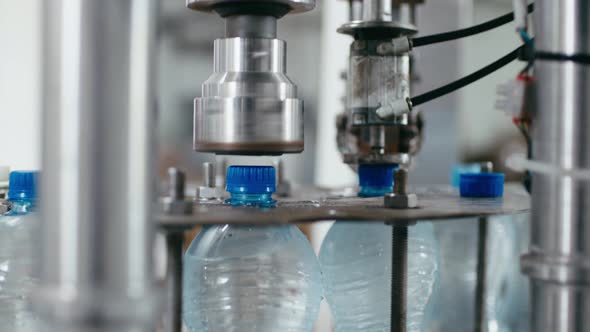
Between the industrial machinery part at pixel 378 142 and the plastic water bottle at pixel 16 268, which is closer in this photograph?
the plastic water bottle at pixel 16 268

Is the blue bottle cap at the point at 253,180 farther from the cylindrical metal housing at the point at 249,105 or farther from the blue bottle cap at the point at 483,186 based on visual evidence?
the blue bottle cap at the point at 483,186

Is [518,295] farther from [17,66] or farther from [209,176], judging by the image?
[17,66]

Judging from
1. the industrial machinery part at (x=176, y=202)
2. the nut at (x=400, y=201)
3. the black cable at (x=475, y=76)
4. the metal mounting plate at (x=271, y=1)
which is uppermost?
the metal mounting plate at (x=271, y=1)

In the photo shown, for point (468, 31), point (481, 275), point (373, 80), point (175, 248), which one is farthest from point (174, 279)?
point (481, 275)

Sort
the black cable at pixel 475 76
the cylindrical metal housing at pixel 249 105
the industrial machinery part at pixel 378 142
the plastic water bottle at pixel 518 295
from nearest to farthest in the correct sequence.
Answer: the cylindrical metal housing at pixel 249 105 → the black cable at pixel 475 76 → the industrial machinery part at pixel 378 142 → the plastic water bottle at pixel 518 295

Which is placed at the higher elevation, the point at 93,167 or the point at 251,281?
the point at 93,167

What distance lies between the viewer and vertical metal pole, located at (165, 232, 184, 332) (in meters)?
0.76

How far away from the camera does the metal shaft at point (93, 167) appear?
1.87 ft

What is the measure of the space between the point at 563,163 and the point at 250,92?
338 mm

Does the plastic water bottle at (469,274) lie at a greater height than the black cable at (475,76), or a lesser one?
lesser

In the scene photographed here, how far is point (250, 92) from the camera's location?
2.73 feet

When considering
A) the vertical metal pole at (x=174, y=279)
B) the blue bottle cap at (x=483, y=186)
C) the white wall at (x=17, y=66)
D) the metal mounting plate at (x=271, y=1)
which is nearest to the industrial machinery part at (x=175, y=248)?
the vertical metal pole at (x=174, y=279)

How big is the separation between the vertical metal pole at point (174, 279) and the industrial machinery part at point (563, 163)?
0.35 meters

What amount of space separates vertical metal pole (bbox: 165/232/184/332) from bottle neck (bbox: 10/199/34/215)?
27cm
